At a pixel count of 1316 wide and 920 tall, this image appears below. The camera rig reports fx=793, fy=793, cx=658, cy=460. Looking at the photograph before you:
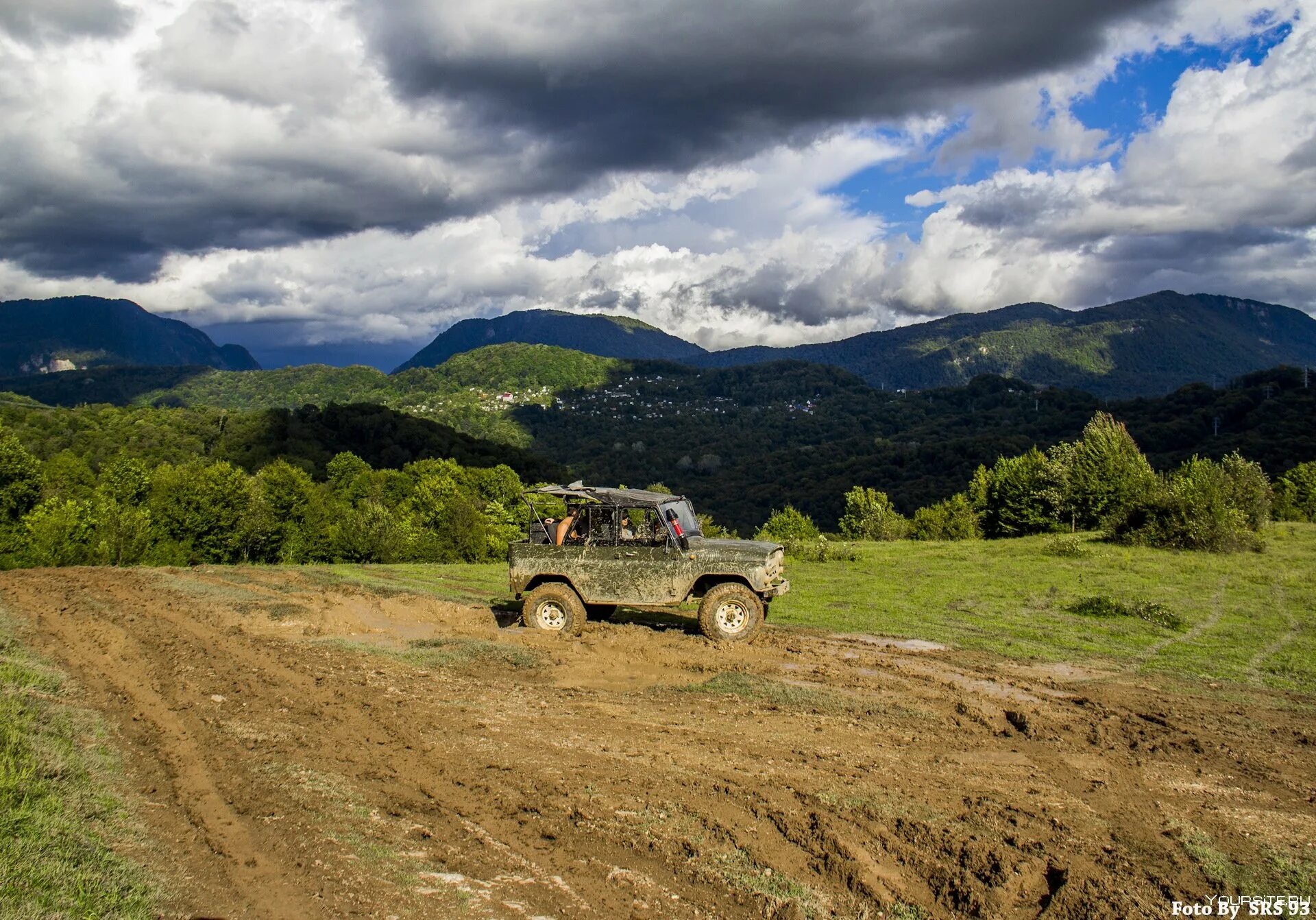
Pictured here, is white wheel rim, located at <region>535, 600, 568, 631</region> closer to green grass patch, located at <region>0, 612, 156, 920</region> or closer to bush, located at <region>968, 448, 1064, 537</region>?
green grass patch, located at <region>0, 612, 156, 920</region>

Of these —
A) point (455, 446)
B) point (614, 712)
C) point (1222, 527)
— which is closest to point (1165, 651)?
point (614, 712)

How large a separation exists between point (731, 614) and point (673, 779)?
20.0 feet

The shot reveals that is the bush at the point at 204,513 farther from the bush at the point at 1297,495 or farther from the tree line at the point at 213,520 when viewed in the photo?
the bush at the point at 1297,495

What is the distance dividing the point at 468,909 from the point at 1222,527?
29.5 metres

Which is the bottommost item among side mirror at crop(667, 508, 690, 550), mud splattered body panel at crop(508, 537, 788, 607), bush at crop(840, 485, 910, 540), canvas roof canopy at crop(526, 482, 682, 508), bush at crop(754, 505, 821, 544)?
bush at crop(754, 505, 821, 544)

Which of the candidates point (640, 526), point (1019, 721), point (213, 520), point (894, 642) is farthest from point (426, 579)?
point (1019, 721)

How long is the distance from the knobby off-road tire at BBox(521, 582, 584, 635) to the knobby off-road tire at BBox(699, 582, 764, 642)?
2.18 meters

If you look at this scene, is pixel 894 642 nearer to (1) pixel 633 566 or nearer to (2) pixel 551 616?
(1) pixel 633 566

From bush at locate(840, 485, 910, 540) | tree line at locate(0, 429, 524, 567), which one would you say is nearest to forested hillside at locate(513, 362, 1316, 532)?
bush at locate(840, 485, 910, 540)

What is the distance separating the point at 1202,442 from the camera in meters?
90.8

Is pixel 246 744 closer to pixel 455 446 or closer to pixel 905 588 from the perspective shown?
pixel 905 588

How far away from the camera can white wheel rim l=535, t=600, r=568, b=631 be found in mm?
13734

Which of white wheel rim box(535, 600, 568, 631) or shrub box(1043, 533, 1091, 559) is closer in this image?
white wheel rim box(535, 600, 568, 631)

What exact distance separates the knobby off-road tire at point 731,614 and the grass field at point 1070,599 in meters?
2.52
